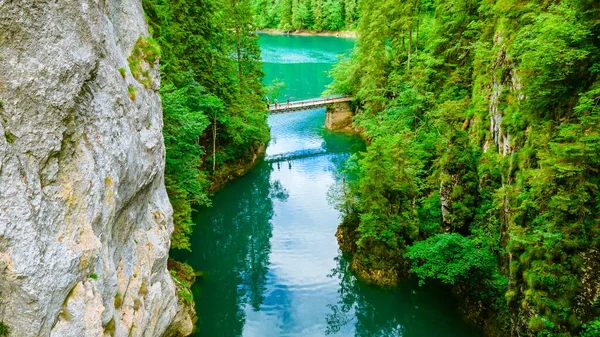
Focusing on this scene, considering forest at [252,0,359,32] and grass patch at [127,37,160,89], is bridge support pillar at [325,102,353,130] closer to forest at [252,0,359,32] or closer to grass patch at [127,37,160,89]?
grass patch at [127,37,160,89]

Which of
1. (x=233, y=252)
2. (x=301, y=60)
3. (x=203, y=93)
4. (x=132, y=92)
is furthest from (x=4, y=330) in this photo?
(x=301, y=60)

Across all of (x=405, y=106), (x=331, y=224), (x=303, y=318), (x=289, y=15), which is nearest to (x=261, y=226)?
(x=331, y=224)

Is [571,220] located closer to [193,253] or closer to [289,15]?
[193,253]

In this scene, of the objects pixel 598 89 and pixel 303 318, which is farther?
pixel 303 318

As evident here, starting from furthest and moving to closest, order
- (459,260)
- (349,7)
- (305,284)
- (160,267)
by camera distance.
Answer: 1. (349,7)
2. (305,284)
3. (459,260)
4. (160,267)

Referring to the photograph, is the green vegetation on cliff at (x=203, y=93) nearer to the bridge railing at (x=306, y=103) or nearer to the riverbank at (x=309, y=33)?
the bridge railing at (x=306, y=103)

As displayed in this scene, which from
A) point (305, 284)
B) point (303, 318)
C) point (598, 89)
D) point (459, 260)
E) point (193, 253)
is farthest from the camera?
Result: point (193, 253)

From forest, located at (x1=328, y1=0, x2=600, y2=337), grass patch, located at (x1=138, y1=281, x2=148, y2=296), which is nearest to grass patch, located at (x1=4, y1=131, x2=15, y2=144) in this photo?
grass patch, located at (x1=138, y1=281, x2=148, y2=296)

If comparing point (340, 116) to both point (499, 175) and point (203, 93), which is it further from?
point (499, 175)
